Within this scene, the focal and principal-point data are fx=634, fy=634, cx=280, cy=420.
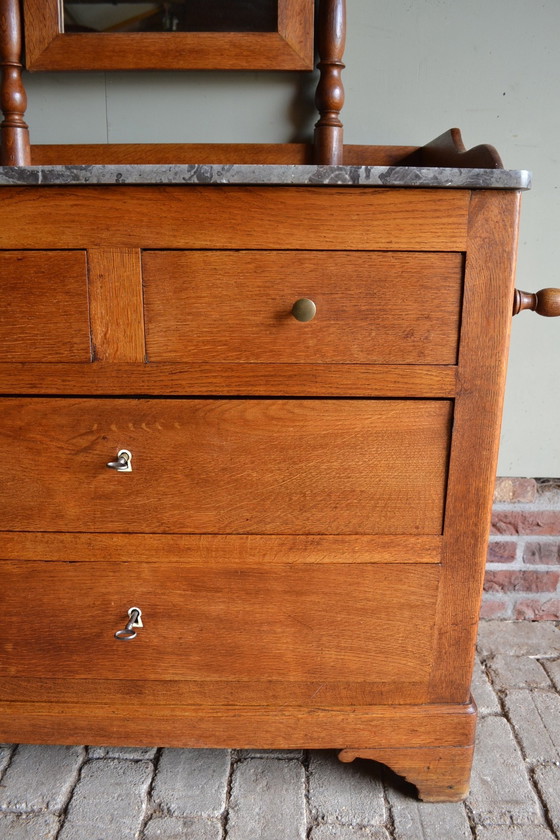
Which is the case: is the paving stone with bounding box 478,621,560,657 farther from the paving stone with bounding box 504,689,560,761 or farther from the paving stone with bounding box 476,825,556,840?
the paving stone with bounding box 476,825,556,840

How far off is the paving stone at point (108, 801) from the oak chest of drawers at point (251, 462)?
0.11 meters

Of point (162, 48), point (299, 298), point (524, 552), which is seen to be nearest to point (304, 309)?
point (299, 298)

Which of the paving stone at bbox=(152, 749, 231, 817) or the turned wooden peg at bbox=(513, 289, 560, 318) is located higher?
the turned wooden peg at bbox=(513, 289, 560, 318)

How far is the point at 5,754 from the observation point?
4.08 feet

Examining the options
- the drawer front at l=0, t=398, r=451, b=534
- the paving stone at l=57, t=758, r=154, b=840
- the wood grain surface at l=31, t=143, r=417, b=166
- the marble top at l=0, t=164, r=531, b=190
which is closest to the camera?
the marble top at l=0, t=164, r=531, b=190

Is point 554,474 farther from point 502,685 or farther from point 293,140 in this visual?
point 293,140

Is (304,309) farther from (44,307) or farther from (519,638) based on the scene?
(519,638)

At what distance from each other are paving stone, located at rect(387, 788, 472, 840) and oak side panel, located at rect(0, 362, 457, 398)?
29.5 inches

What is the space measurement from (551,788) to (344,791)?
38cm

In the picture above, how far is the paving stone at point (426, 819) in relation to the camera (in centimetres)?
108

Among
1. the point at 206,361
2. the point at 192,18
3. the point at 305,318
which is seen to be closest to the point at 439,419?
the point at 305,318

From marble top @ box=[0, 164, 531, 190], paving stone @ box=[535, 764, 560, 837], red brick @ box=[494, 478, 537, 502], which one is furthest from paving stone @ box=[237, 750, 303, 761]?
marble top @ box=[0, 164, 531, 190]

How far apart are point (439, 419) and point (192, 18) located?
979 mm

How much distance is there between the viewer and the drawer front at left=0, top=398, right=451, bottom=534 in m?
0.98
